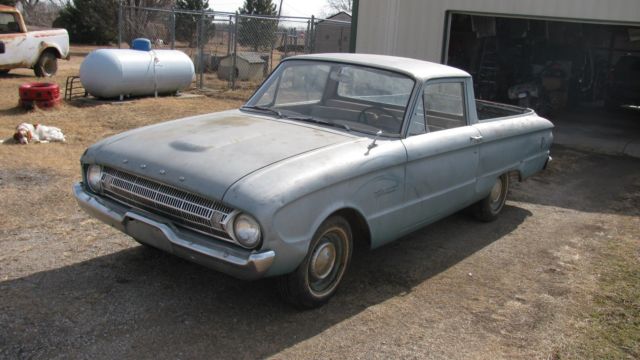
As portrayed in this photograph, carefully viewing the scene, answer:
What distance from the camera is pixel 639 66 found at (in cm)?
1591

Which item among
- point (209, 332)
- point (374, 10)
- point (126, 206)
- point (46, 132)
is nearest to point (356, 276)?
point (209, 332)

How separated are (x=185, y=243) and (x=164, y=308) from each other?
1.98ft

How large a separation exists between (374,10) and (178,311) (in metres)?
8.92

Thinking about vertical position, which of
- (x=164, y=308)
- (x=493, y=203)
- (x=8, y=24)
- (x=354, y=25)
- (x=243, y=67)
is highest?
(x=354, y=25)

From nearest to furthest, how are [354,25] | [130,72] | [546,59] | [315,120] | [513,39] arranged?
[315,120], [354,25], [130,72], [513,39], [546,59]

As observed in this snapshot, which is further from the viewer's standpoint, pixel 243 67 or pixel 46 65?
pixel 243 67

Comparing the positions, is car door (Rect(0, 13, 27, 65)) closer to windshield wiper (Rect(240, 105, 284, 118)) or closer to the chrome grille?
windshield wiper (Rect(240, 105, 284, 118))

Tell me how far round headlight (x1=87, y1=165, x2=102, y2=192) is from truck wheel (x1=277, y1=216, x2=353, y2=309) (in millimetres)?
1446

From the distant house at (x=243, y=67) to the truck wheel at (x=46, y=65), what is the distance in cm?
476

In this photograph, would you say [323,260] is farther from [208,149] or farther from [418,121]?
[418,121]

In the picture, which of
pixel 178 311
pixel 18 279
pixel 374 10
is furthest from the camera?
pixel 374 10

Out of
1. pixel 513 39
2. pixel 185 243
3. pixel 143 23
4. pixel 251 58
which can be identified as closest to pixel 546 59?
pixel 513 39

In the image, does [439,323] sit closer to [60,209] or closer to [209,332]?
[209,332]

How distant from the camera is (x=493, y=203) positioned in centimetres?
611
